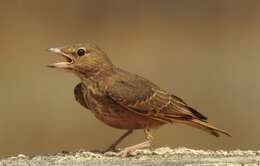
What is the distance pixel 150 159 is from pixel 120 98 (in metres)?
0.68

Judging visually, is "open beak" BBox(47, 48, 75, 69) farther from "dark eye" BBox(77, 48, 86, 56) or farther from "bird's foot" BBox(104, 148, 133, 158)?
"bird's foot" BBox(104, 148, 133, 158)

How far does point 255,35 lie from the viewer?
20.9 m

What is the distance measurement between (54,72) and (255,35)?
279 centimetres

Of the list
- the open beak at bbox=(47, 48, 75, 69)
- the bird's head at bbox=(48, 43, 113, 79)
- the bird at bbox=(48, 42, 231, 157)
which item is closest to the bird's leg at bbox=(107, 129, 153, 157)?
the bird at bbox=(48, 42, 231, 157)

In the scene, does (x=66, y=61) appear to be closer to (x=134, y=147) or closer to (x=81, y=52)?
(x=81, y=52)

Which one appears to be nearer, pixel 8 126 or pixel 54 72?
pixel 8 126

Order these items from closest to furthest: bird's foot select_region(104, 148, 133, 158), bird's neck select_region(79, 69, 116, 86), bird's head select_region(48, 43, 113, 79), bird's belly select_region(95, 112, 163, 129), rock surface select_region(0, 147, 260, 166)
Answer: rock surface select_region(0, 147, 260, 166) → bird's foot select_region(104, 148, 133, 158) → bird's belly select_region(95, 112, 163, 129) → bird's head select_region(48, 43, 113, 79) → bird's neck select_region(79, 69, 116, 86)

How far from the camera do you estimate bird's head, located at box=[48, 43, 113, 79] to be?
12461 mm

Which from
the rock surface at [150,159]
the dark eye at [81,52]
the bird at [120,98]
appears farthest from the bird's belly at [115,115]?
the dark eye at [81,52]

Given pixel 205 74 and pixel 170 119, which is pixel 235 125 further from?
pixel 170 119

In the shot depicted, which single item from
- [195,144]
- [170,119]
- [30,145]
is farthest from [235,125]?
[170,119]

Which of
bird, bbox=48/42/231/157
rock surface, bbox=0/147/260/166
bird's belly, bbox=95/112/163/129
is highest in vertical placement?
bird, bbox=48/42/231/157

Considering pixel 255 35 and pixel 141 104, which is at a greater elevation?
pixel 255 35

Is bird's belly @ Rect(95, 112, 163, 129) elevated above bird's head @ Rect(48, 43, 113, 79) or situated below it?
below
